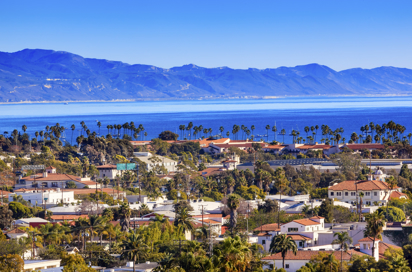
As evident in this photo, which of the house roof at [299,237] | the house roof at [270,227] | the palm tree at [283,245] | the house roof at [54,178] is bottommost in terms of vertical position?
the house roof at [54,178]

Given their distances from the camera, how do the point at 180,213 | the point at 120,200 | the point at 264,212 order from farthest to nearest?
the point at 120,200, the point at 264,212, the point at 180,213

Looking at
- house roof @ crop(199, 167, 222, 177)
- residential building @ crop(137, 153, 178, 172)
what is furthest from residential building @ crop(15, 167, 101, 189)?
residential building @ crop(137, 153, 178, 172)

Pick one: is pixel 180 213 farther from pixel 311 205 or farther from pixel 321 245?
pixel 311 205

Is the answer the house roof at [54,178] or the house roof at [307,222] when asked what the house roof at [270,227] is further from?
the house roof at [54,178]

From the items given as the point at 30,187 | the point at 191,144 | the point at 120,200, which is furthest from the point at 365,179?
the point at 191,144

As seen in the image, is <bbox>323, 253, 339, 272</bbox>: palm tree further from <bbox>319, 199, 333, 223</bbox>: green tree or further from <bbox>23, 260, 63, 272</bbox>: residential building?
<bbox>319, 199, 333, 223</bbox>: green tree

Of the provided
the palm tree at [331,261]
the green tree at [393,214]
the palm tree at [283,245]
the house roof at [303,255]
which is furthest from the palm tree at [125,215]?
the green tree at [393,214]

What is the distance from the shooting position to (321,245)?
53.1m

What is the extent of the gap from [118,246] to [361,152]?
86244 millimetres

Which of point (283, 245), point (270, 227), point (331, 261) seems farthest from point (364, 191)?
point (331, 261)

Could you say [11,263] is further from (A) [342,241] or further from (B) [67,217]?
(B) [67,217]

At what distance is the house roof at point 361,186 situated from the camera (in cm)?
8188

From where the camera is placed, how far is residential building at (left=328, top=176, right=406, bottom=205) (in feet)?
266

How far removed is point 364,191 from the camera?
269 feet
